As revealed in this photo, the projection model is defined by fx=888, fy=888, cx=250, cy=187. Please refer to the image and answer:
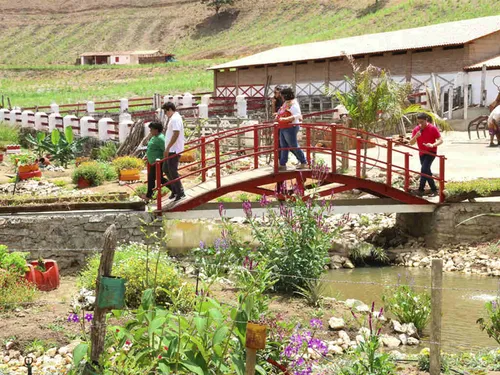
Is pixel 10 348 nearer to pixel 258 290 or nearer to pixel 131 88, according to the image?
pixel 258 290

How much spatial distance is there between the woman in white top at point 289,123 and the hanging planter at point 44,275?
445cm

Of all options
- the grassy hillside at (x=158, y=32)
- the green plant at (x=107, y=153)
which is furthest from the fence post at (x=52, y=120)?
the grassy hillside at (x=158, y=32)

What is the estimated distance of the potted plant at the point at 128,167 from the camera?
20.7 metres

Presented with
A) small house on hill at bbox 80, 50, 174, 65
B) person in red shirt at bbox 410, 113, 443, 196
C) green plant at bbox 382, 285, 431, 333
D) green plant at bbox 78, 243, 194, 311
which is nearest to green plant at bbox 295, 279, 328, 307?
green plant at bbox 382, 285, 431, 333

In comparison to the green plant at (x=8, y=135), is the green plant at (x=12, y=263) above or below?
below

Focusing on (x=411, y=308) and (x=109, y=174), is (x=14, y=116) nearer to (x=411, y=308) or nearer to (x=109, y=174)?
(x=109, y=174)

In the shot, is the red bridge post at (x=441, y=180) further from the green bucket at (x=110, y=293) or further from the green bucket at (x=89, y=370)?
the green bucket at (x=89, y=370)

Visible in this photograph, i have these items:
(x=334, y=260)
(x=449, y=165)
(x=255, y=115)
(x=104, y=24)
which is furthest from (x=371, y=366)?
(x=104, y=24)

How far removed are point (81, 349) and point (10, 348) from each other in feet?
8.63

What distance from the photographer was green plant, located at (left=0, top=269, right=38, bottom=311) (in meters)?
10.0

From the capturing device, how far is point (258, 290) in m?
7.46

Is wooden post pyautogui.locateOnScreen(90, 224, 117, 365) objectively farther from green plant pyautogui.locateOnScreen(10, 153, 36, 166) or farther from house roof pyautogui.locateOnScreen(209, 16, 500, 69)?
house roof pyautogui.locateOnScreen(209, 16, 500, 69)

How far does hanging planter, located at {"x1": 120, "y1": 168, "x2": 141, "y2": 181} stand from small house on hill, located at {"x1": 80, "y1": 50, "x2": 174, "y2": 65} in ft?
222

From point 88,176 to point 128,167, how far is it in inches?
39.2
